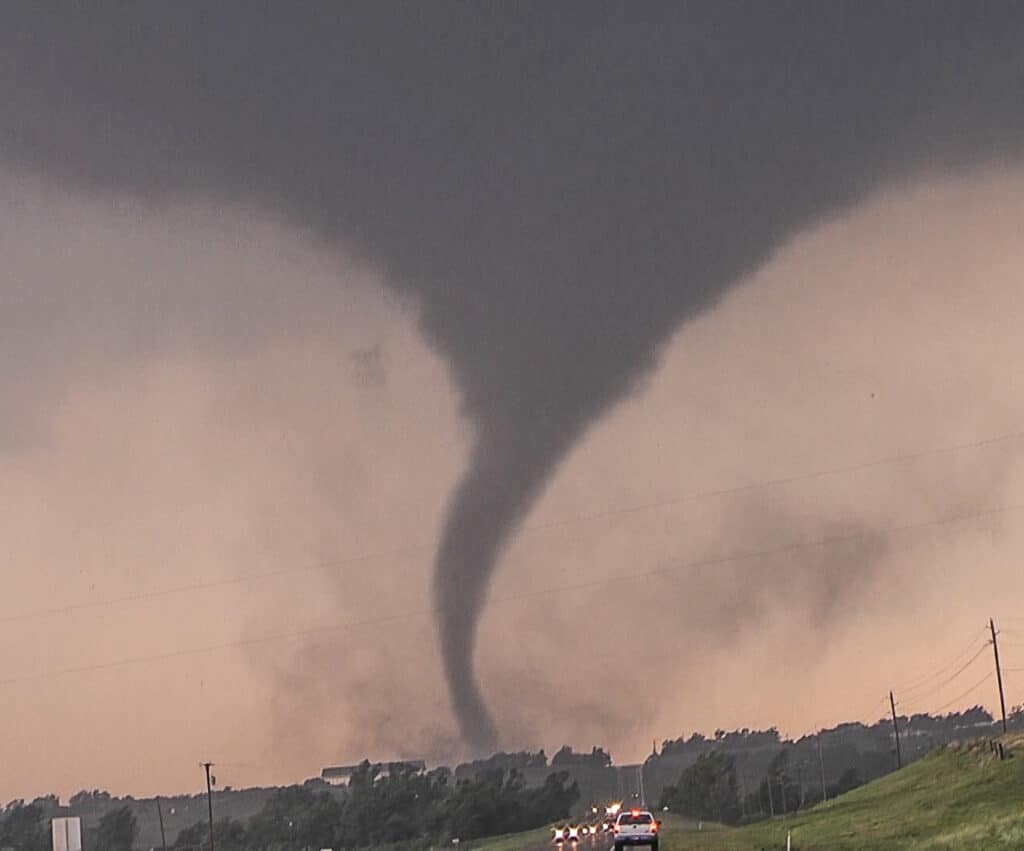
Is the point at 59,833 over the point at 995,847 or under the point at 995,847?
over

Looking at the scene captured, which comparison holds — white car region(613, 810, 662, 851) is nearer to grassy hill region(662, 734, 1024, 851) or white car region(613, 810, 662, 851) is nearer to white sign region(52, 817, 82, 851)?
grassy hill region(662, 734, 1024, 851)

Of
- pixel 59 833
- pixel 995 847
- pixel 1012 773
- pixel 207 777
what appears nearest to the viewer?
pixel 995 847

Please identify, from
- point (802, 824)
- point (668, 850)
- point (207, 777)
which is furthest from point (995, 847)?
point (207, 777)

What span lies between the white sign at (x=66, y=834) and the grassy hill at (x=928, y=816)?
64083mm

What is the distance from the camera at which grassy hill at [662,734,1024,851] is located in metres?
88.6

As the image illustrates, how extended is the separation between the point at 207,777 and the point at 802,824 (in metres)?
82.0

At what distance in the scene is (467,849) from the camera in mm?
168875

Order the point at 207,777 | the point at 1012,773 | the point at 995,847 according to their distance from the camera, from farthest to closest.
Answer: the point at 207,777, the point at 1012,773, the point at 995,847

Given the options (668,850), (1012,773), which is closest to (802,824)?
(1012,773)

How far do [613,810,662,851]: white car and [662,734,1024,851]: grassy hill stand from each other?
198 centimetres

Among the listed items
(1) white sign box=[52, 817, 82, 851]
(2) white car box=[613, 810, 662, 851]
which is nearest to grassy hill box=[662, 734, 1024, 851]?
(2) white car box=[613, 810, 662, 851]

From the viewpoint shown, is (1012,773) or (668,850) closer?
(668,850)

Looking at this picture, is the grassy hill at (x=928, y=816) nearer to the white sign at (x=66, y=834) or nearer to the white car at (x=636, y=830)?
the white car at (x=636, y=830)

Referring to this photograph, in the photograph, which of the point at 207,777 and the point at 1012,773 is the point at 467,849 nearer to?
the point at 207,777
